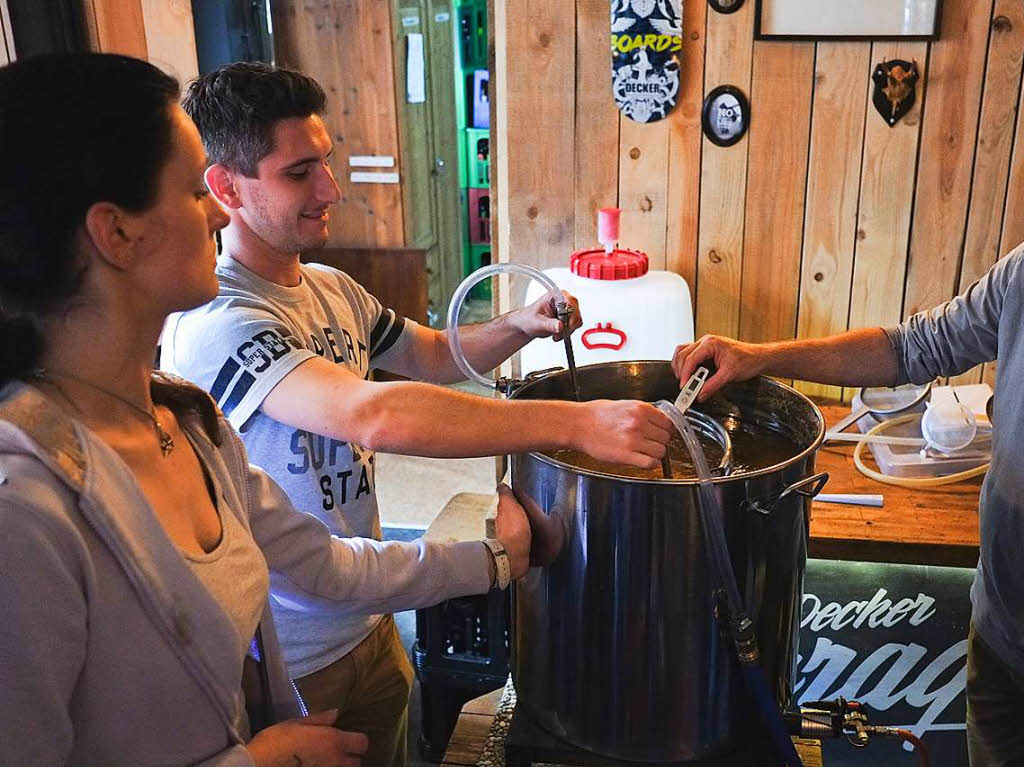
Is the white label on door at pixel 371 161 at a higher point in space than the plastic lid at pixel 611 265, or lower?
higher

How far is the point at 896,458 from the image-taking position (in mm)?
2131

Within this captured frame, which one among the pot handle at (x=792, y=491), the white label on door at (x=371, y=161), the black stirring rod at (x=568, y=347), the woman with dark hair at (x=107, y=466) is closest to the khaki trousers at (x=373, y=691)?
the woman with dark hair at (x=107, y=466)

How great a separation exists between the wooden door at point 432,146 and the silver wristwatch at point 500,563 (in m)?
3.69

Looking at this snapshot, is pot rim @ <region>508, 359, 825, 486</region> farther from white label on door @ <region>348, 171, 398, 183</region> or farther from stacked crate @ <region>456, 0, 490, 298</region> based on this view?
stacked crate @ <region>456, 0, 490, 298</region>

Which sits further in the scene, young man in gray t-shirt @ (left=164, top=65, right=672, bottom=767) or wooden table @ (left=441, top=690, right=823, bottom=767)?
wooden table @ (left=441, top=690, right=823, bottom=767)

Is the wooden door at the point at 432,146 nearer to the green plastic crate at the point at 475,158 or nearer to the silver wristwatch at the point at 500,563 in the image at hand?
the green plastic crate at the point at 475,158

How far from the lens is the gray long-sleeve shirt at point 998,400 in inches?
56.4

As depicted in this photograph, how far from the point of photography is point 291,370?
1.22 m

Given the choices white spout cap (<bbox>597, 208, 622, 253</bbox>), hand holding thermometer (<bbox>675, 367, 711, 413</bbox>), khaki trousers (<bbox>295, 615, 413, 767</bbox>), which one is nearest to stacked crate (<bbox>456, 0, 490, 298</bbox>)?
white spout cap (<bbox>597, 208, 622, 253</bbox>)

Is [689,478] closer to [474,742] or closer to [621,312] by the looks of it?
[474,742]

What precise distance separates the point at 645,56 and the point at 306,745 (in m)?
1.93

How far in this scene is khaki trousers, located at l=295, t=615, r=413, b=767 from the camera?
1.46 metres

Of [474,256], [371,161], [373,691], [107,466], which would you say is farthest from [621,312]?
[474,256]

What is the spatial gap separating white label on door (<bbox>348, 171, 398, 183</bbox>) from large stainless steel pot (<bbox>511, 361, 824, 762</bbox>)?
11.9 feet
